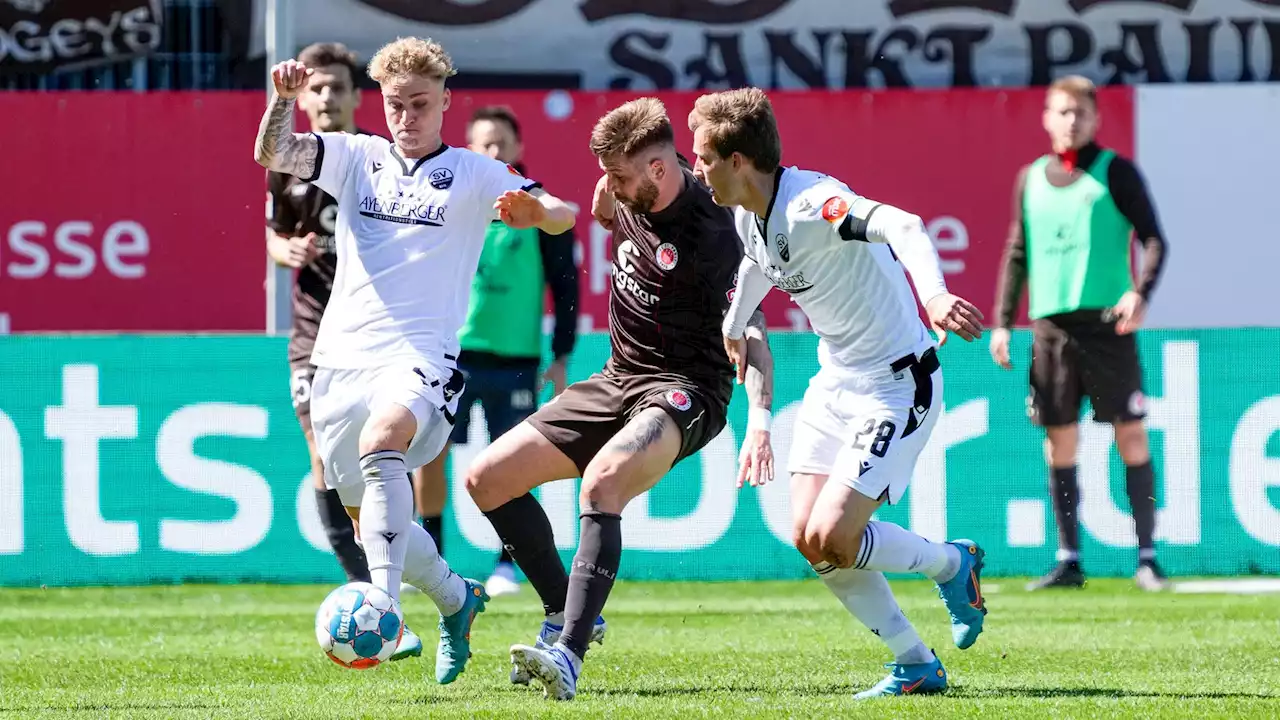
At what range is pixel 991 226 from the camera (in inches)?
639

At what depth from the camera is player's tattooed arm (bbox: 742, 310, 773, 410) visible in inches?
254

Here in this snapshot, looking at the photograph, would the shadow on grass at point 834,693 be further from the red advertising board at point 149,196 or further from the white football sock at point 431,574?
the red advertising board at point 149,196

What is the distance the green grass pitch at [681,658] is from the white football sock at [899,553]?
0.40 metres

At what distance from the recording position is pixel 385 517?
20.8ft

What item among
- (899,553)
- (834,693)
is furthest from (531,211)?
(834,693)

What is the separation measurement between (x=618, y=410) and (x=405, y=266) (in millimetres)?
843

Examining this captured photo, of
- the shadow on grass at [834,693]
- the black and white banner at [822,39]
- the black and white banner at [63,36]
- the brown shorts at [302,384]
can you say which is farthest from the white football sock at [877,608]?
the black and white banner at [63,36]

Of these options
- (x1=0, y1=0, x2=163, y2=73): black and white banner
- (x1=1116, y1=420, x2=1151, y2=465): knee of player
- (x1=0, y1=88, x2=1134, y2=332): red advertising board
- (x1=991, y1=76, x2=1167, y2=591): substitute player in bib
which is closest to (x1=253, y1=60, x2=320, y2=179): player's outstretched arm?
(x1=991, y1=76, x2=1167, y2=591): substitute player in bib

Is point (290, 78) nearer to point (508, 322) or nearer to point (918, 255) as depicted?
point (918, 255)

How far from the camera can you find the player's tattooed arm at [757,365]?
21.2 feet

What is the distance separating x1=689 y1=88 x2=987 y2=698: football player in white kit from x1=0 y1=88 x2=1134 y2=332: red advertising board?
9208 millimetres

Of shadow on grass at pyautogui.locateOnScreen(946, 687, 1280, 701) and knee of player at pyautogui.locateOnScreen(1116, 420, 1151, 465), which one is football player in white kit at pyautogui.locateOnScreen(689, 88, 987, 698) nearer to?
shadow on grass at pyautogui.locateOnScreen(946, 687, 1280, 701)

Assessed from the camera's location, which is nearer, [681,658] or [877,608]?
[877,608]

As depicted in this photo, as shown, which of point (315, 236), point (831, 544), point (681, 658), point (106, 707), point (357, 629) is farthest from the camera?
point (315, 236)
